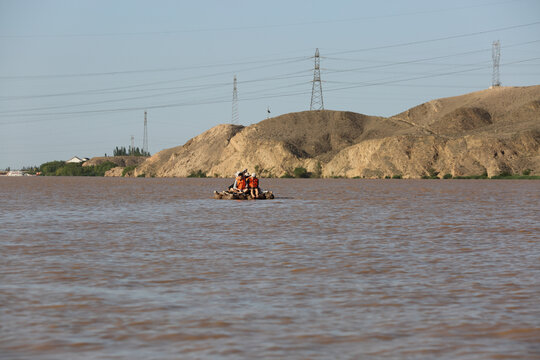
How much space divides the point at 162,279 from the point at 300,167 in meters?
184

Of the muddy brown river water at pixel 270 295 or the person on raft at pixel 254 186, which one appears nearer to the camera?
the muddy brown river water at pixel 270 295

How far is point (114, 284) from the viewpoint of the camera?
1505 centimetres

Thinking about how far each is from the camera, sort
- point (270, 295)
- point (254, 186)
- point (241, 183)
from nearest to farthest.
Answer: point (270, 295) < point (254, 186) < point (241, 183)

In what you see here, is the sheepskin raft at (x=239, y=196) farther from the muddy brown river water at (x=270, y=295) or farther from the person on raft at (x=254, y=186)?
the muddy brown river water at (x=270, y=295)

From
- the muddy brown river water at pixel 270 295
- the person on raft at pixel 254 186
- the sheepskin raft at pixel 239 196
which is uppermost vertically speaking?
the person on raft at pixel 254 186

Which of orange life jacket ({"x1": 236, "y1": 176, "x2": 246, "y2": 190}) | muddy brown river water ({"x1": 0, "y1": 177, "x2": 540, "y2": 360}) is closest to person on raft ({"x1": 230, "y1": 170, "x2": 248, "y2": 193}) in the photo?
orange life jacket ({"x1": 236, "y1": 176, "x2": 246, "y2": 190})

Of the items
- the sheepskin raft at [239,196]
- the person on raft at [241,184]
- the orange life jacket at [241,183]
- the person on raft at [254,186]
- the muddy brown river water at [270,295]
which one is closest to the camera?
the muddy brown river water at [270,295]

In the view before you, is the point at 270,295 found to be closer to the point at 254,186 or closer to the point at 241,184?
the point at 254,186

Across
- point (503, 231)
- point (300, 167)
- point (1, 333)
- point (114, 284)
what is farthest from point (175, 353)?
point (300, 167)

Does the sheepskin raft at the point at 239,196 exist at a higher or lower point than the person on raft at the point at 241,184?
lower

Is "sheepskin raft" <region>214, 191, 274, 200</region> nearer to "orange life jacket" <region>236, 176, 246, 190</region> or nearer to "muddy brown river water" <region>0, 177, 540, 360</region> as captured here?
"orange life jacket" <region>236, 176, 246, 190</region>

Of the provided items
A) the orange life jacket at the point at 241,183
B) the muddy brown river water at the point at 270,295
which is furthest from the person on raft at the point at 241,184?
the muddy brown river water at the point at 270,295

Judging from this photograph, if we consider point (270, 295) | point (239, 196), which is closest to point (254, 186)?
point (239, 196)

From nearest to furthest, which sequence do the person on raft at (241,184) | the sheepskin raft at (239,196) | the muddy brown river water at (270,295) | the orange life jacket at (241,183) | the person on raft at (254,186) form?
the muddy brown river water at (270,295), the person on raft at (254,186), the sheepskin raft at (239,196), the person on raft at (241,184), the orange life jacket at (241,183)
